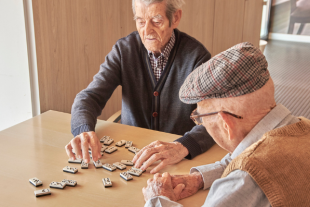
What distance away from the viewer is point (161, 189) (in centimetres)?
117

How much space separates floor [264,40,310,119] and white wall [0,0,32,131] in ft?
8.78

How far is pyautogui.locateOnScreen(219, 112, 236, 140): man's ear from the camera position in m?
0.97

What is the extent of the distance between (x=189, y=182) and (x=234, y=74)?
0.54m

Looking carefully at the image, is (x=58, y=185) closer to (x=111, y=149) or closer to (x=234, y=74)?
(x=111, y=149)

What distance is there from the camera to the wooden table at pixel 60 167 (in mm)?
1165

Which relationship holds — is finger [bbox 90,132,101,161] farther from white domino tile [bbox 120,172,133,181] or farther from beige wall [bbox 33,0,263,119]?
beige wall [bbox 33,0,263,119]

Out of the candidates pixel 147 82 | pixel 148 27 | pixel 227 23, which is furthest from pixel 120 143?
pixel 227 23

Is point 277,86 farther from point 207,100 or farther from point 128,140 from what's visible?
point 207,100

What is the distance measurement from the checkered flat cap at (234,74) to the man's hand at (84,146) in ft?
2.27

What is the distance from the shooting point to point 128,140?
1663 mm

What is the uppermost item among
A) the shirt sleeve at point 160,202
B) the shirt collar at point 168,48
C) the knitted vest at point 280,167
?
the shirt collar at point 168,48

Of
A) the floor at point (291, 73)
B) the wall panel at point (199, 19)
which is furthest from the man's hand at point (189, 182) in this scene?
the wall panel at point (199, 19)

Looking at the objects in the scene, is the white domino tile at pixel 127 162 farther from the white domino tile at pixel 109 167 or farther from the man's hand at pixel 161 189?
the man's hand at pixel 161 189

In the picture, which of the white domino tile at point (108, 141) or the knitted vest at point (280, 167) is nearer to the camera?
the knitted vest at point (280, 167)
